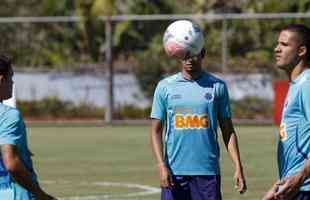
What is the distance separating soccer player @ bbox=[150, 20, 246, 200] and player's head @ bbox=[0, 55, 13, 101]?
196cm

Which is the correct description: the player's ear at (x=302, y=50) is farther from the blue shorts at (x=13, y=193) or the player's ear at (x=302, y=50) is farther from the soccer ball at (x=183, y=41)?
the blue shorts at (x=13, y=193)

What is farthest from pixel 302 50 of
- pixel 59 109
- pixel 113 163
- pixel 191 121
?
pixel 59 109

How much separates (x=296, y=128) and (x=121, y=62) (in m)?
27.5

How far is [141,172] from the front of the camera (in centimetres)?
1820

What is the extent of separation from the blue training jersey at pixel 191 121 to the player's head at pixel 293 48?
1.52 meters

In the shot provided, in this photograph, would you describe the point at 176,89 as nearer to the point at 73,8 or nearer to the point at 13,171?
the point at 13,171

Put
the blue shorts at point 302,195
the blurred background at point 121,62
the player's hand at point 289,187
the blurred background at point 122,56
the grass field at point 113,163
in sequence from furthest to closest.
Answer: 1. the blurred background at point 122,56
2. the blurred background at point 121,62
3. the grass field at point 113,163
4. the blue shorts at point 302,195
5. the player's hand at point 289,187

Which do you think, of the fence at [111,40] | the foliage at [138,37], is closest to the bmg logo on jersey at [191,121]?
the fence at [111,40]

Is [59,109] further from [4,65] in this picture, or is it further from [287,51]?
[4,65]

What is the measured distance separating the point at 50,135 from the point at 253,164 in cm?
911

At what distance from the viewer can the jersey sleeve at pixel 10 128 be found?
7293 mm

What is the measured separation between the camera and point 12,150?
7.27 meters

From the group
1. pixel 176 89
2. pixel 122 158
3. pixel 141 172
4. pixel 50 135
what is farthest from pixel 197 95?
pixel 50 135

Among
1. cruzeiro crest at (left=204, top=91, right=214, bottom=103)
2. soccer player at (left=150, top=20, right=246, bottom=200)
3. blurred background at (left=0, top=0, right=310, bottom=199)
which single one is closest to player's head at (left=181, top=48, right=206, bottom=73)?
soccer player at (left=150, top=20, right=246, bottom=200)
